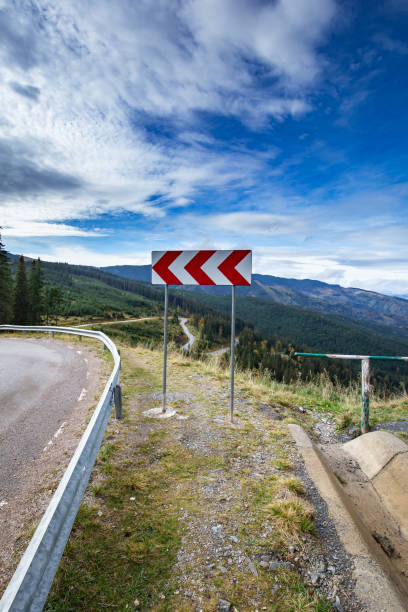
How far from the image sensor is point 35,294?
149 feet

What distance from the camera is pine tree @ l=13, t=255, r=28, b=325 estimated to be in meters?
40.9

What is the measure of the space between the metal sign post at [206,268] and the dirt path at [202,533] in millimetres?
1529

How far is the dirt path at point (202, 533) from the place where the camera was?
2.21 meters

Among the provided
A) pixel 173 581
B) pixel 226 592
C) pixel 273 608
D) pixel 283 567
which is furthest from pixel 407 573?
pixel 173 581

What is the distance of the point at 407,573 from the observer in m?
2.71

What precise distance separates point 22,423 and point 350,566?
530 centimetres

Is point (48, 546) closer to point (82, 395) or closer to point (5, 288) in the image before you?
point (82, 395)

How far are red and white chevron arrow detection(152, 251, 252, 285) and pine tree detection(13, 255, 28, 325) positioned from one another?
139 ft

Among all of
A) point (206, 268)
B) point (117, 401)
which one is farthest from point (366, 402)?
point (117, 401)

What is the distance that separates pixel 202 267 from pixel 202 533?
13.5ft

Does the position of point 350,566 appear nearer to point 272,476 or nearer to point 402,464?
point 272,476

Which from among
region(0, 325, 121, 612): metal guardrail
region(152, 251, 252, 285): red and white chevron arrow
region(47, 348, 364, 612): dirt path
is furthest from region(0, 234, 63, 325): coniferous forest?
region(0, 325, 121, 612): metal guardrail

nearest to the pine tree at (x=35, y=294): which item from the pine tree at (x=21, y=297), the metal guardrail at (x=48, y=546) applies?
the pine tree at (x=21, y=297)

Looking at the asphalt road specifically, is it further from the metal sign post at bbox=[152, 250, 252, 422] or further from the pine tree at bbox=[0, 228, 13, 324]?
the pine tree at bbox=[0, 228, 13, 324]
